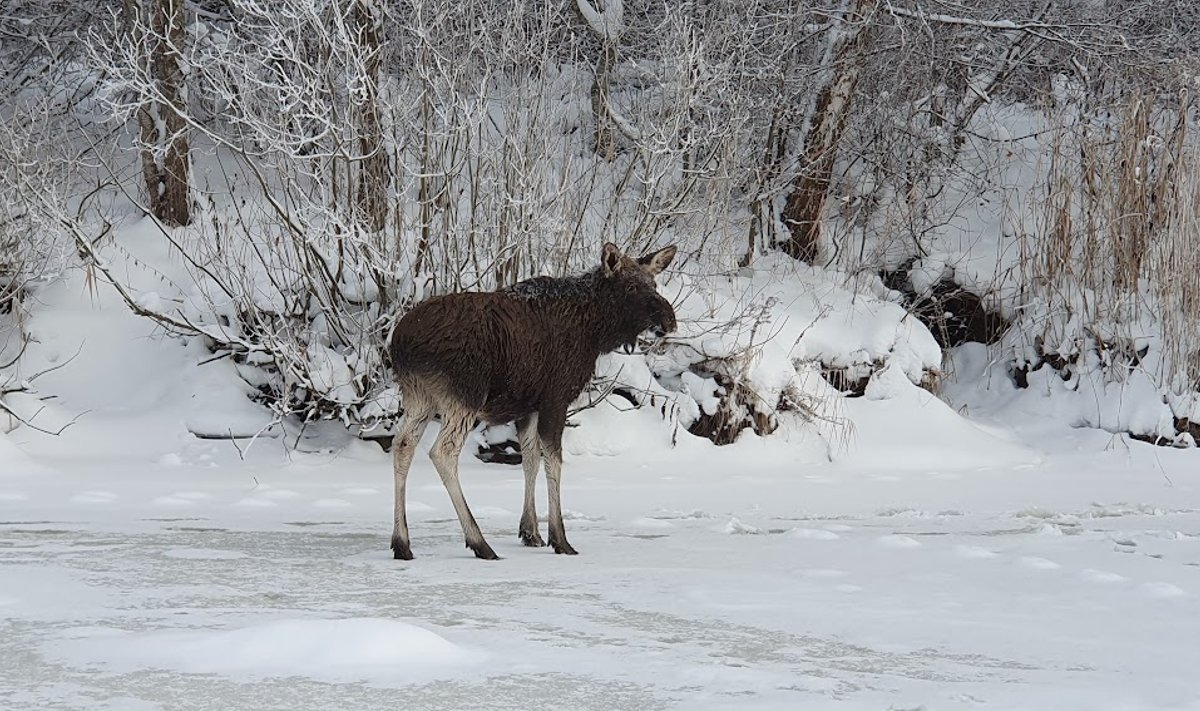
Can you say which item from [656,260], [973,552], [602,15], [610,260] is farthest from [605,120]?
[973,552]

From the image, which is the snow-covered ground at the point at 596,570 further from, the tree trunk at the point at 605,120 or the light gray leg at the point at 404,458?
the tree trunk at the point at 605,120

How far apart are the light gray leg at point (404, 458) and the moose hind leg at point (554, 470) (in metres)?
0.65

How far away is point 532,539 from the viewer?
305 inches

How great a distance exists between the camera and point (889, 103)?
623 inches

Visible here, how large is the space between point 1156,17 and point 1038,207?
462cm

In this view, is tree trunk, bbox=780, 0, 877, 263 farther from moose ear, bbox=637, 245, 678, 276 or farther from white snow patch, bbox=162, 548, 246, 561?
white snow patch, bbox=162, 548, 246, 561

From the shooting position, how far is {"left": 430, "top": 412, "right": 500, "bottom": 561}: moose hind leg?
23.5 feet

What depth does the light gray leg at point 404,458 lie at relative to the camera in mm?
7109

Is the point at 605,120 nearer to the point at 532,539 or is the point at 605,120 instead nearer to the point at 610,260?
the point at 610,260

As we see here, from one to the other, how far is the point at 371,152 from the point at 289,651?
677 cm

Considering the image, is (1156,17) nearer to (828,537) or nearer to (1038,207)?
(1038,207)

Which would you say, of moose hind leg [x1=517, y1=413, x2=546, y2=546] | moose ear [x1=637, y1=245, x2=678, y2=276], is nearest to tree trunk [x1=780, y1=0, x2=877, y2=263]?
moose ear [x1=637, y1=245, x2=678, y2=276]

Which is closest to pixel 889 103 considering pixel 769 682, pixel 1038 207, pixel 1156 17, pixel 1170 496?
pixel 1038 207

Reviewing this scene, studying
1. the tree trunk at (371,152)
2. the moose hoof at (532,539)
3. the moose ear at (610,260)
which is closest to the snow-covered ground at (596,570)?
the moose hoof at (532,539)
